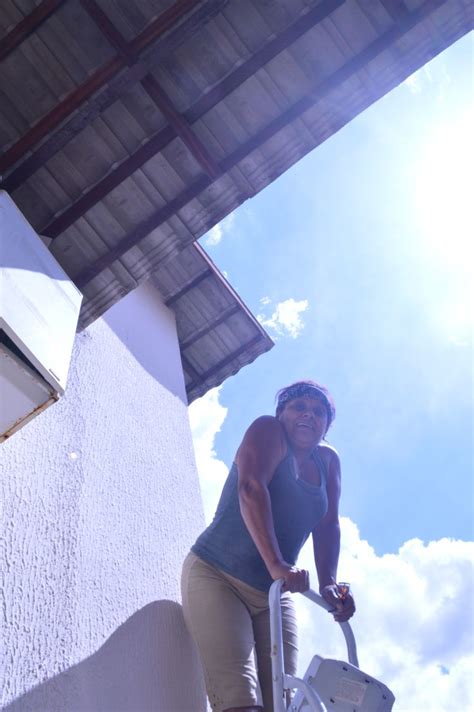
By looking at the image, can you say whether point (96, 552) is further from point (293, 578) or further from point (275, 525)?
point (293, 578)

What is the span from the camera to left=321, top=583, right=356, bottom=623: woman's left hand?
2.11 metres

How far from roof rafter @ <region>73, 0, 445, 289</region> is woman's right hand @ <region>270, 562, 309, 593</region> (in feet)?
5.35

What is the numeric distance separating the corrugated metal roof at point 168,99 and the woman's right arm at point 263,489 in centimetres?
109

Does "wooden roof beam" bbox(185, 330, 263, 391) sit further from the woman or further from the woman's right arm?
the woman's right arm

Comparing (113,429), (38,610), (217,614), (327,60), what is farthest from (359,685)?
(327,60)

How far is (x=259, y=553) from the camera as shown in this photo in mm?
2260

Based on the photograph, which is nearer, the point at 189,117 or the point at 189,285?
the point at 189,117

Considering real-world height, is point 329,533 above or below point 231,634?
below

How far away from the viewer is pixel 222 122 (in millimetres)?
2762

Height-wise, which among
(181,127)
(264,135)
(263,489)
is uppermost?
(181,127)

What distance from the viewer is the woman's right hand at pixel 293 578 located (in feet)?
6.22

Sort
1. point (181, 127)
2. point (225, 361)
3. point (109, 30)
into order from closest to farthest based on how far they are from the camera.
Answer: point (109, 30)
point (181, 127)
point (225, 361)

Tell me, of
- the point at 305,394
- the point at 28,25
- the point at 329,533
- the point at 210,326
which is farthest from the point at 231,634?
the point at 210,326

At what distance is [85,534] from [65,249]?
4.43ft
